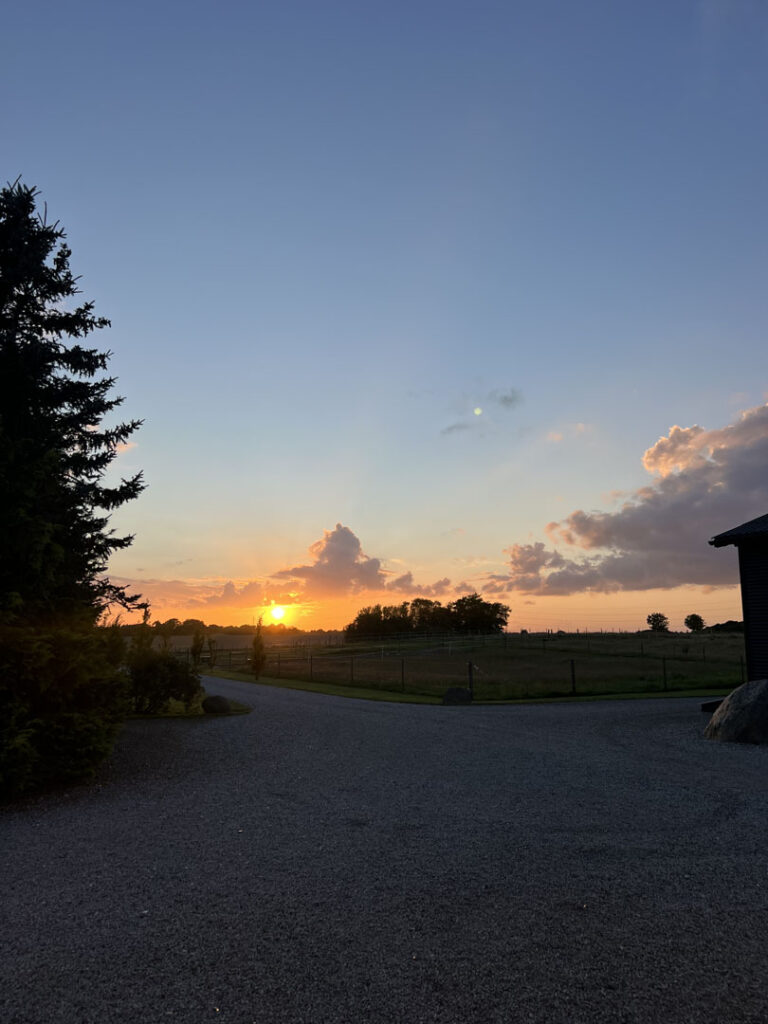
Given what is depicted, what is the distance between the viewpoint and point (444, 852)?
22.7ft

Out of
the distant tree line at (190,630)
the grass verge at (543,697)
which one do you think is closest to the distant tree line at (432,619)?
the distant tree line at (190,630)

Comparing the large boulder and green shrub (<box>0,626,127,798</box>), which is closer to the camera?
green shrub (<box>0,626,127,798</box>)

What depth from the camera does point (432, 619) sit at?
123125 millimetres

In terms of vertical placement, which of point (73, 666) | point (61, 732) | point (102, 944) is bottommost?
point (102, 944)

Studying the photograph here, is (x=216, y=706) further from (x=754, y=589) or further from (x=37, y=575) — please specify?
(x=754, y=589)

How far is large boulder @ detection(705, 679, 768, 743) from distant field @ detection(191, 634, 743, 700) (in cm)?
814

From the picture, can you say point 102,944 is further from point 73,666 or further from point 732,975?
point 73,666

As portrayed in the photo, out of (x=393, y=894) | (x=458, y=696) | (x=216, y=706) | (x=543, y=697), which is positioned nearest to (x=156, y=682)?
(x=216, y=706)

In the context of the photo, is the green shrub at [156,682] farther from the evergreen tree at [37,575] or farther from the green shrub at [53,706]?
the green shrub at [53,706]

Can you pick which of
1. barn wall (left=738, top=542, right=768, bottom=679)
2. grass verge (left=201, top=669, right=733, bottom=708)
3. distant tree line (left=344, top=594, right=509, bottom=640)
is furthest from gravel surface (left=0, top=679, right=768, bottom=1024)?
distant tree line (left=344, top=594, right=509, bottom=640)

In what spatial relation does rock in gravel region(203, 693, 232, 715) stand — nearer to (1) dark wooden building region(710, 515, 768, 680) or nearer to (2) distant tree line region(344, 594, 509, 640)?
(1) dark wooden building region(710, 515, 768, 680)

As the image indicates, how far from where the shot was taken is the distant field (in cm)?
2934

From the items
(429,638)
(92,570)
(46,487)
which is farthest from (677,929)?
(429,638)

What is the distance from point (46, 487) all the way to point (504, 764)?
28.8 feet
